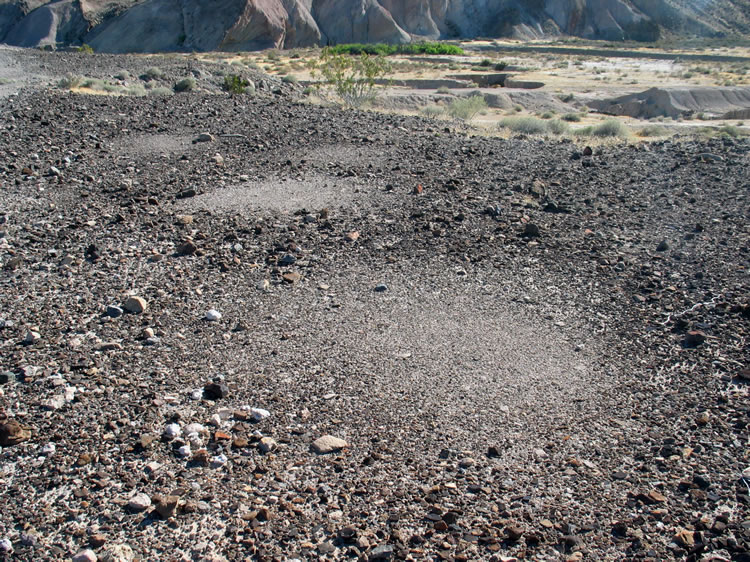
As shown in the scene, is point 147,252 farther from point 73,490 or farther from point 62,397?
point 73,490

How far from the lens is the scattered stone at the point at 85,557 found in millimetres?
3027

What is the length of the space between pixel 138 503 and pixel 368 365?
1937mm

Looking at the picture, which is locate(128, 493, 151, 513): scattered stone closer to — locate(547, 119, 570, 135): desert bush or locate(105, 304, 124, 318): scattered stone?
locate(105, 304, 124, 318): scattered stone

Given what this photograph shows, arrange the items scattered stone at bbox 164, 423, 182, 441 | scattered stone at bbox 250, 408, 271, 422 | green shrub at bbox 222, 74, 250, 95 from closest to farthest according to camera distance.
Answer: scattered stone at bbox 164, 423, 182, 441 → scattered stone at bbox 250, 408, 271, 422 → green shrub at bbox 222, 74, 250, 95

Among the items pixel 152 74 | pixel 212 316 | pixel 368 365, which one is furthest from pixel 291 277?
pixel 152 74

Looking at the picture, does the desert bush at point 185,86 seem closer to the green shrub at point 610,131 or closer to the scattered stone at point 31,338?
the green shrub at point 610,131

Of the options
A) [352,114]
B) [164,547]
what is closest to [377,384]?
[164,547]

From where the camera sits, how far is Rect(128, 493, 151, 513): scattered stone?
11.1 feet

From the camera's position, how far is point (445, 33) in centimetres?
7038

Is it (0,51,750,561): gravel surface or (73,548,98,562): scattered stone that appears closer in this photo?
(73,548,98,562): scattered stone

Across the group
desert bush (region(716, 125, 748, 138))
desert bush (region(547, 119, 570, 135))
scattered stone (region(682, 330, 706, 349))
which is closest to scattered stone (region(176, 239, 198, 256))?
scattered stone (region(682, 330, 706, 349))

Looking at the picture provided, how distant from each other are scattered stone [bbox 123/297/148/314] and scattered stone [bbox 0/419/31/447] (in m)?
1.77

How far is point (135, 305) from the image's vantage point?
560 cm

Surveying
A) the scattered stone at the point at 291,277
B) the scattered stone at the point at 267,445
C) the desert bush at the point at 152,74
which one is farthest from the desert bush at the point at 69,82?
the scattered stone at the point at 267,445
